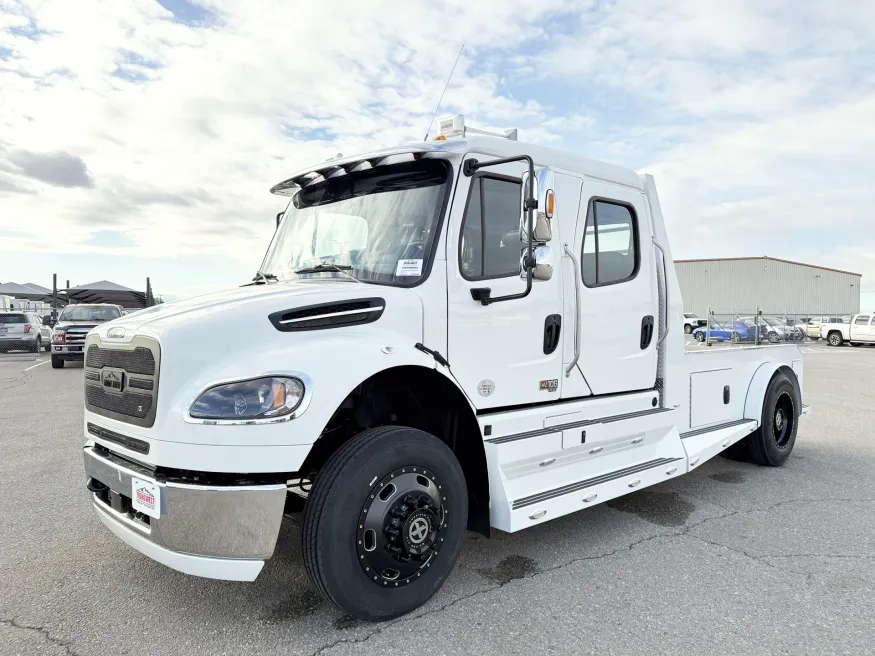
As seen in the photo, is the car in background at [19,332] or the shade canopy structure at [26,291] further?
the shade canopy structure at [26,291]

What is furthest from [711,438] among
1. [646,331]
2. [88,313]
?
[88,313]

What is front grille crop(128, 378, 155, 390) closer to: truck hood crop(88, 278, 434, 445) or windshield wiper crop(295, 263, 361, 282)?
truck hood crop(88, 278, 434, 445)

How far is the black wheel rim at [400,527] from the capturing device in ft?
10.0

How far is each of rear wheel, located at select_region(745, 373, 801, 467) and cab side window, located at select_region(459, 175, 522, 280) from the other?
12.2 feet

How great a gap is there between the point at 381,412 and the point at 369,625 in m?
1.09

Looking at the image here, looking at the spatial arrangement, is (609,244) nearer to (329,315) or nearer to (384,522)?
(329,315)

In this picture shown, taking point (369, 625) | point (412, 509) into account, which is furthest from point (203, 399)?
point (369, 625)

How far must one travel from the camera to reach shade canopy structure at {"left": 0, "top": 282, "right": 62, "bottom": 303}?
36.8 meters

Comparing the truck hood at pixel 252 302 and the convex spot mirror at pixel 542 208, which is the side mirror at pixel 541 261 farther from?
the truck hood at pixel 252 302

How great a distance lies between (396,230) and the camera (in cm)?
363

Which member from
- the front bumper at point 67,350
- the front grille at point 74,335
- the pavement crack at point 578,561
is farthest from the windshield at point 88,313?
the pavement crack at point 578,561

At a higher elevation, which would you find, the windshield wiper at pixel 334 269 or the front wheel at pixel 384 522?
the windshield wiper at pixel 334 269

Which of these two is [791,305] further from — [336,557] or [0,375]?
[336,557]

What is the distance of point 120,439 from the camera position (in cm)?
318
